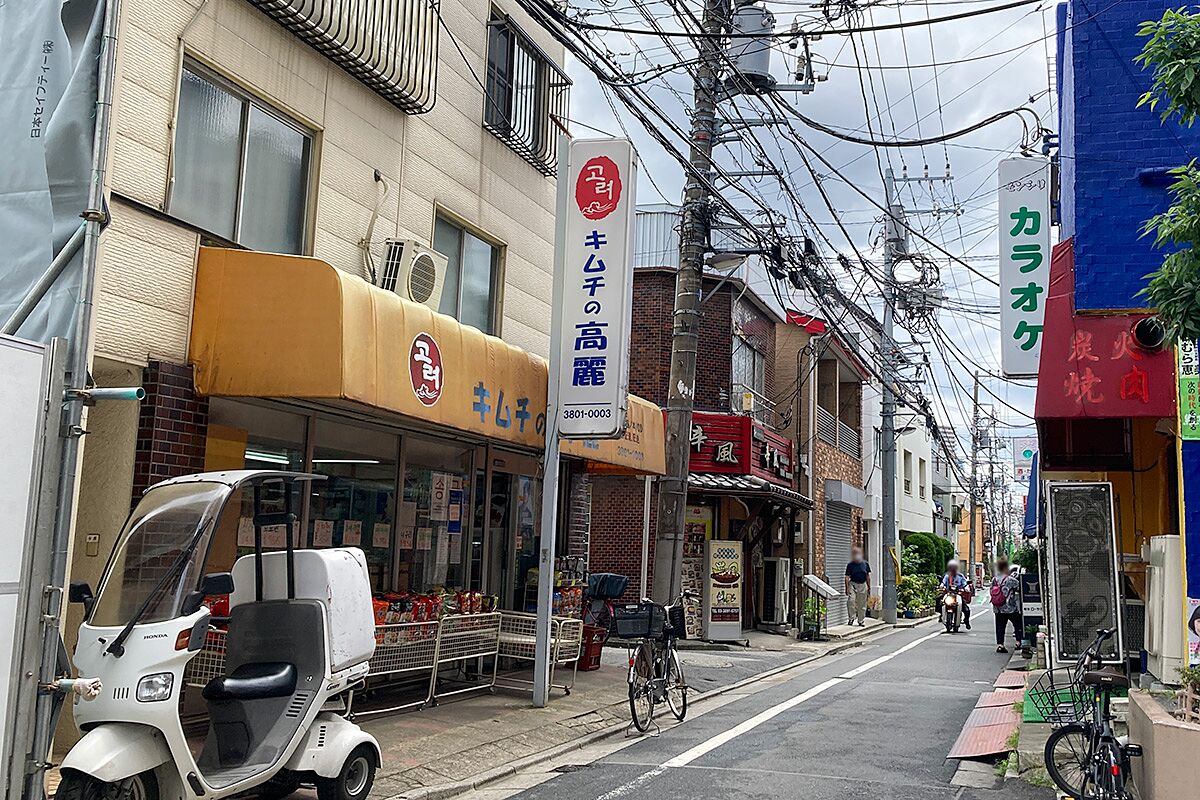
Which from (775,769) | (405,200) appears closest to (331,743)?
(775,769)

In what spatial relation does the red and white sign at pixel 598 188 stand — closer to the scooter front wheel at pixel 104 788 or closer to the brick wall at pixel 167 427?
the brick wall at pixel 167 427

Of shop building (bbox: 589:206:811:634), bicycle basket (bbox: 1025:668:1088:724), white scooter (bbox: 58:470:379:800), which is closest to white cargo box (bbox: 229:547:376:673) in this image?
white scooter (bbox: 58:470:379:800)

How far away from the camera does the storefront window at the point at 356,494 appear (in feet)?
36.0

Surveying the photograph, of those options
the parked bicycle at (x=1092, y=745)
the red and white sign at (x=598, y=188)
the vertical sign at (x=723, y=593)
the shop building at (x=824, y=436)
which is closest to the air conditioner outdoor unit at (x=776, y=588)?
the shop building at (x=824, y=436)

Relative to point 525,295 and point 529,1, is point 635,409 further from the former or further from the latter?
point 529,1

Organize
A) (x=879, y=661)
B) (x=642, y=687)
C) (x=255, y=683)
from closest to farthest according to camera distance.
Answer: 1. (x=255, y=683)
2. (x=642, y=687)
3. (x=879, y=661)

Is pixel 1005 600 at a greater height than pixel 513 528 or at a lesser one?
lesser

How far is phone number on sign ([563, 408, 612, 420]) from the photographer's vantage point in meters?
12.2

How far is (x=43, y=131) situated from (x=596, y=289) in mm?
7082

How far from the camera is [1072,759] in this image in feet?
27.7

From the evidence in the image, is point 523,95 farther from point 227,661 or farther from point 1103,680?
point 1103,680

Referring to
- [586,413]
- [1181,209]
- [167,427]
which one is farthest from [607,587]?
[1181,209]

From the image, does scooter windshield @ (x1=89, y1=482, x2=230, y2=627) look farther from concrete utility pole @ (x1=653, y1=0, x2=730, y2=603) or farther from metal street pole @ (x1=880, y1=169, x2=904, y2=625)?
metal street pole @ (x1=880, y1=169, x2=904, y2=625)

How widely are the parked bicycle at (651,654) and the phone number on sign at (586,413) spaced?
7.29 feet
